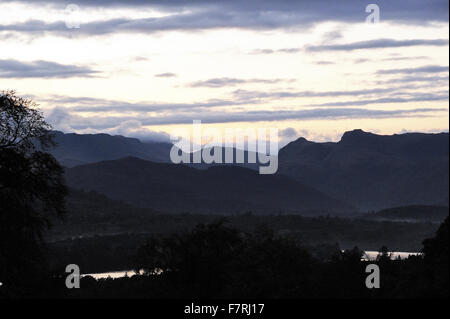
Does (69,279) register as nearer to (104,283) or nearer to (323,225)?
(104,283)

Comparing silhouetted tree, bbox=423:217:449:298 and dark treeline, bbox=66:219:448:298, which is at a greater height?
silhouetted tree, bbox=423:217:449:298

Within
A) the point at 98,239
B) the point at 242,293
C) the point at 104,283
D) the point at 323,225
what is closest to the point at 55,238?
the point at 98,239

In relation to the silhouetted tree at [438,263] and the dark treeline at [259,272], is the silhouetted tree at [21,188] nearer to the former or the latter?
the dark treeline at [259,272]

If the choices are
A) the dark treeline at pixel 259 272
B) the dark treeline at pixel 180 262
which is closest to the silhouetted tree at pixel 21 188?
the dark treeline at pixel 180 262

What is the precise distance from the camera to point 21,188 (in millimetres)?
40719

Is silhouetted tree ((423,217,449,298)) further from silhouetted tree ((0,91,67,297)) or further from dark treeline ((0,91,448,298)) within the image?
silhouetted tree ((0,91,67,297))

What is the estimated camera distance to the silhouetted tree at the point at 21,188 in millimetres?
40281

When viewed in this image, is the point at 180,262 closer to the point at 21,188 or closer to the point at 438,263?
the point at 21,188

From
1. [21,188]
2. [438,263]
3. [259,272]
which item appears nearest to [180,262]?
[259,272]

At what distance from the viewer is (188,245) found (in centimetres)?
5066

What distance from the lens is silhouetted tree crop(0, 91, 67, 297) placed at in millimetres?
→ 40281

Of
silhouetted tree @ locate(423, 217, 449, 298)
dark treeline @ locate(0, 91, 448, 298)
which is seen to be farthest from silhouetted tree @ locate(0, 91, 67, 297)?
silhouetted tree @ locate(423, 217, 449, 298)
